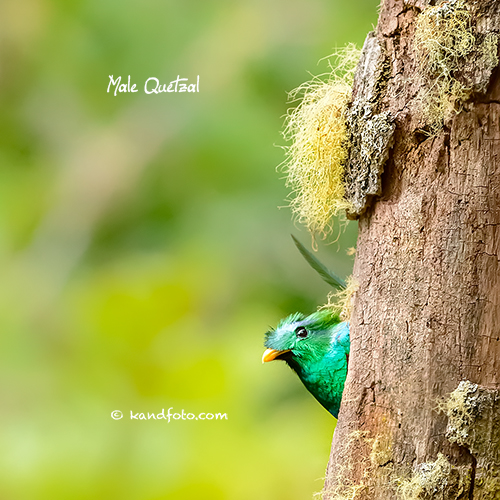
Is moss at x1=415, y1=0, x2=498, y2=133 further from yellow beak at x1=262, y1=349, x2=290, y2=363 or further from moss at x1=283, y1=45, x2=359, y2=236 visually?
yellow beak at x1=262, y1=349, x2=290, y2=363

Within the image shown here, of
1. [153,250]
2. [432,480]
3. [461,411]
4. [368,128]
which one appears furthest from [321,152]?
[153,250]

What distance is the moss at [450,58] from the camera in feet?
4.25

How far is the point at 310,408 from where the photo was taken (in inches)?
142

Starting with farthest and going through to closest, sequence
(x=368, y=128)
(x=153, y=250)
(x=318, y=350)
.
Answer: (x=153, y=250), (x=318, y=350), (x=368, y=128)

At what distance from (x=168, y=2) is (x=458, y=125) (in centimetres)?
356

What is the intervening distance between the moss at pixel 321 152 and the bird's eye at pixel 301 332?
67cm

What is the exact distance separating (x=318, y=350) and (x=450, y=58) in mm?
1140

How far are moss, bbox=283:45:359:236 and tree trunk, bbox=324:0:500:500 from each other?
56mm

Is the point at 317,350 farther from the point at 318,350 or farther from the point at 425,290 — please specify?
the point at 425,290

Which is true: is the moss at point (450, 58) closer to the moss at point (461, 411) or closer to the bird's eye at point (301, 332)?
the moss at point (461, 411)

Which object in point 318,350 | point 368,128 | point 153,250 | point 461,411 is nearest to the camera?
point 461,411

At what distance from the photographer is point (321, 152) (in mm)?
1506

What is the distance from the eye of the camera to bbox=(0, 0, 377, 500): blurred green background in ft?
11.3

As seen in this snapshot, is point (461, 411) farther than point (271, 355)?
No
